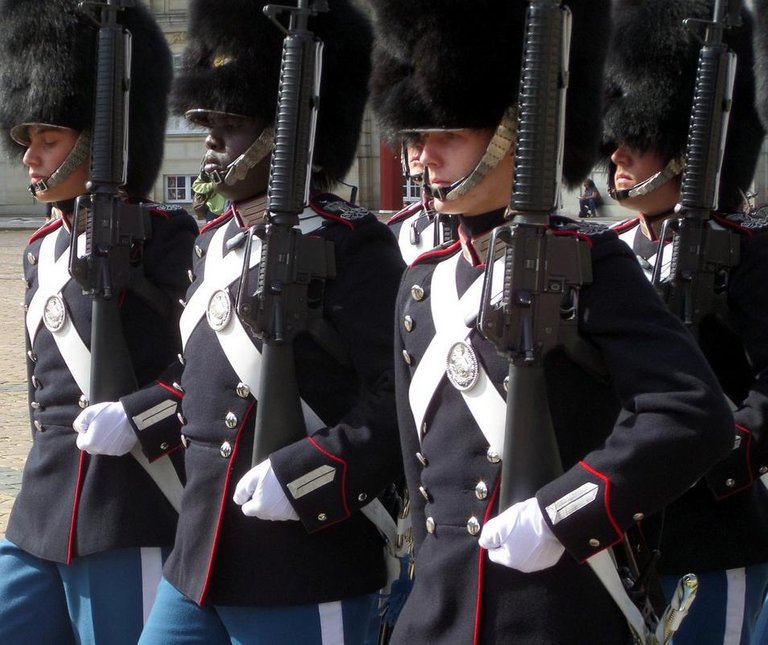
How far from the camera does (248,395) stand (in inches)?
123

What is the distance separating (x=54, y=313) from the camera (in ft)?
12.2

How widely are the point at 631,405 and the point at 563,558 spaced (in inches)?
11.4

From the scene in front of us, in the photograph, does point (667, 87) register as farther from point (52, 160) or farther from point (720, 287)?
point (52, 160)

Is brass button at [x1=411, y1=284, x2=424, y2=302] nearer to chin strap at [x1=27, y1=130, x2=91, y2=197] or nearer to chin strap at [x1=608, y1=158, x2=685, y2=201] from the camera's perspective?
chin strap at [x1=608, y1=158, x2=685, y2=201]

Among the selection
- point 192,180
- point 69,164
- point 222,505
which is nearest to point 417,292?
point 222,505

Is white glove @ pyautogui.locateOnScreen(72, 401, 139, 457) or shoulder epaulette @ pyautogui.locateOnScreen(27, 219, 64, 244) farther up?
shoulder epaulette @ pyautogui.locateOnScreen(27, 219, 64, 244)

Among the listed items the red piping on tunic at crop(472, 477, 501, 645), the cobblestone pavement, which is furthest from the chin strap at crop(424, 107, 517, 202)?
the cobblestone pavement

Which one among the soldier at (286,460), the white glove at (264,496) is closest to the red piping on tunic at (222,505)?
the soldier at (286,460)

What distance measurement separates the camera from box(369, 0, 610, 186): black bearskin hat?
276 cm

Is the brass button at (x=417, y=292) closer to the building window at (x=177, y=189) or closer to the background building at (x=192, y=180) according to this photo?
the background building at (x=192, y=180)

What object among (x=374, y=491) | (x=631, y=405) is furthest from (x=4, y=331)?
(x=631, y=405)

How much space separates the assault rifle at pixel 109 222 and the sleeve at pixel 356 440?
729 mm

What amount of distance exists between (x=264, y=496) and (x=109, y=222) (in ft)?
3.44

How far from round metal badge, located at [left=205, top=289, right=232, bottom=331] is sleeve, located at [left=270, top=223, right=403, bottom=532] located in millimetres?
245
